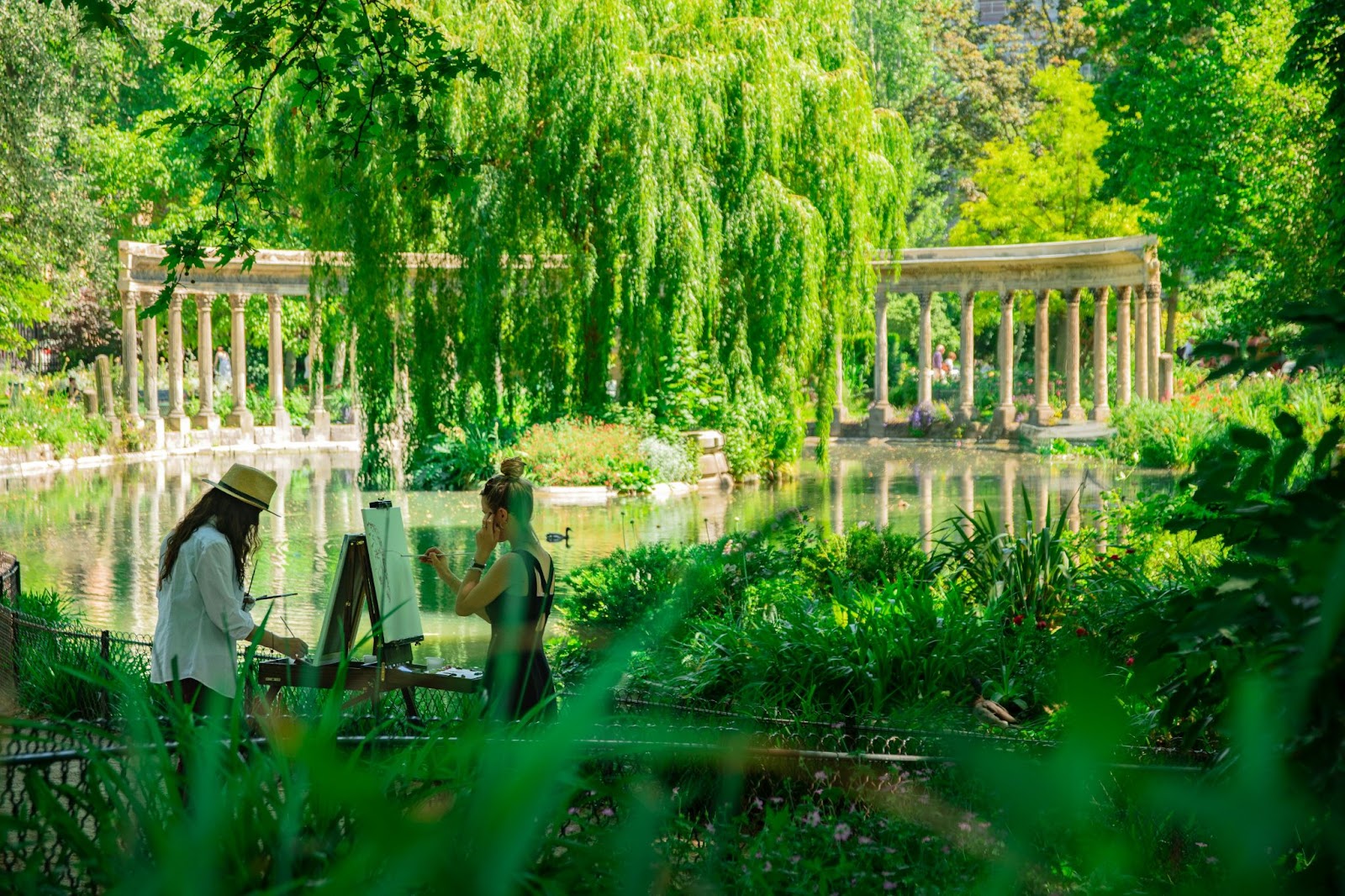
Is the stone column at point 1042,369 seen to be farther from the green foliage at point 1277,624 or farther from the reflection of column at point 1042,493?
the green foliage at point 1277,624

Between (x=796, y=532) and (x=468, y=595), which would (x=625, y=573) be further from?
(x=468, y=595)

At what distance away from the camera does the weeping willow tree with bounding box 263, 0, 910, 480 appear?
71.5 feet

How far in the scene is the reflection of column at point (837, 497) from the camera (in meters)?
19.2

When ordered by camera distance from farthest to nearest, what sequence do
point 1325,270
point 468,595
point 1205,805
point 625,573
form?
1. point 1325,270
2. point 625,573
3. point 468,595
4. point 1205,805

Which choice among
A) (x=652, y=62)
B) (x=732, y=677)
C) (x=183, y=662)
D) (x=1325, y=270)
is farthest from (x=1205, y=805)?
(x=652, y=62)

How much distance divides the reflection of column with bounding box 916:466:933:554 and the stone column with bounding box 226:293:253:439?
18881 mm

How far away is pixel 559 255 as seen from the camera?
23.1 m

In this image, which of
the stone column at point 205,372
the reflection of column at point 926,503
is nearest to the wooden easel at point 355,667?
the reflection of column at point 926,503

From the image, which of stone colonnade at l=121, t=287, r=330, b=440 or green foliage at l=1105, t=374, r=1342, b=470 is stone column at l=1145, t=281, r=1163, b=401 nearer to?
A: green foliage at l=1105, t=374, r=1342, b=470

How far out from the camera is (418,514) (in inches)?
821

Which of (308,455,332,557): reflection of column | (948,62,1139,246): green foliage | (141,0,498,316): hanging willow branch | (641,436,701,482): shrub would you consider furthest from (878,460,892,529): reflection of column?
(948,62,1139,246): green foliage

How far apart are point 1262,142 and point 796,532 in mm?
17038

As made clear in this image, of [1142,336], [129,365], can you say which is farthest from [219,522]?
[1142,336]

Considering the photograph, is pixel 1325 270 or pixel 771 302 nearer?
pixel 1325 270
